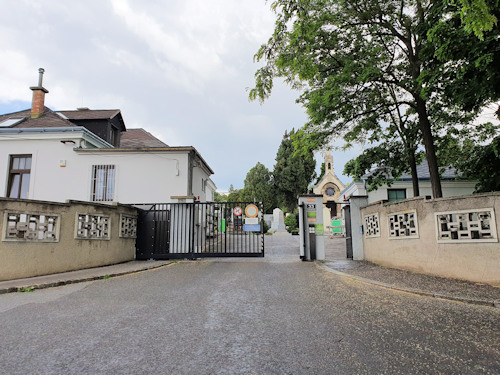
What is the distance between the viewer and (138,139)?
2036cm

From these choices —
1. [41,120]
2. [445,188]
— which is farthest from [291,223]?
[41,120]

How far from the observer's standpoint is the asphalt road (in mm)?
2871

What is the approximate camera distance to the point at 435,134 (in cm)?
1291

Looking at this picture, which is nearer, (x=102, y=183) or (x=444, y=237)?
(x=444, y=237)

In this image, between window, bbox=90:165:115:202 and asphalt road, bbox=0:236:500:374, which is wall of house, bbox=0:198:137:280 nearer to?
asphalt road, bbox=0:236:500:374

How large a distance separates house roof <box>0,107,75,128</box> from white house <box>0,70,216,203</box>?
24cm

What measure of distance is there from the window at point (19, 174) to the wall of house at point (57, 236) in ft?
23.0

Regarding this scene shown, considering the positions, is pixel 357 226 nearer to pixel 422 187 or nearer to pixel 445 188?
pixel 422 187

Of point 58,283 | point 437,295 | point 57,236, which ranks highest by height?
point 57,236

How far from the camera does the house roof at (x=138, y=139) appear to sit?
18.9 meters

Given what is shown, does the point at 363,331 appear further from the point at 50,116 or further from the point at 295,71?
the point at 50,116

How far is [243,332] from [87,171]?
43.2 ft

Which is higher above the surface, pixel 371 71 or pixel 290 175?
pixel 290 175

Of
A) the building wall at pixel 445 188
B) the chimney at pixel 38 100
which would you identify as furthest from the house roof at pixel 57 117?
the building wall at pixel 445 188
